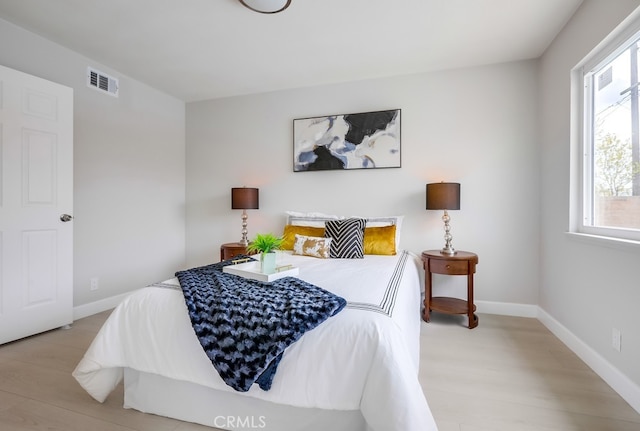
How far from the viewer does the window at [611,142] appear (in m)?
1.76

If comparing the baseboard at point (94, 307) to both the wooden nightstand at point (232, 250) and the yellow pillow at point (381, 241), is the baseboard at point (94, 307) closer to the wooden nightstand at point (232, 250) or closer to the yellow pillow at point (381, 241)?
the wooden nightstand at point (232, 250)

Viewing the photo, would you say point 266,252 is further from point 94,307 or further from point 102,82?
point 102,82

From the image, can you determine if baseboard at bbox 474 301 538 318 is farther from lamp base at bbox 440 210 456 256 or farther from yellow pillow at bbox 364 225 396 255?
yellow pillow at bbox 364 225 396 255

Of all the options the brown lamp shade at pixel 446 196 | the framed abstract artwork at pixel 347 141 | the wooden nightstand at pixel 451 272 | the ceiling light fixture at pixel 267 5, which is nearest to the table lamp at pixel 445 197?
the brown lamp shade at pixel 446 196

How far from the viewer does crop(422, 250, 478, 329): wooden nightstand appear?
271 cm

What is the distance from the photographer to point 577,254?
2225mm

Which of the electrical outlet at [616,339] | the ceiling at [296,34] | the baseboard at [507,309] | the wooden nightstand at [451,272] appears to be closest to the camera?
the electrical outlet at [616,339]

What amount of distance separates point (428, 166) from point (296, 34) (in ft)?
5.93

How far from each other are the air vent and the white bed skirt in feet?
9.35

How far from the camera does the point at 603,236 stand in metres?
1.97

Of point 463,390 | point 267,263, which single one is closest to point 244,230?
point 267,263

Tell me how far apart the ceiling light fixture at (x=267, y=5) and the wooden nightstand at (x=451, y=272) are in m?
2.35

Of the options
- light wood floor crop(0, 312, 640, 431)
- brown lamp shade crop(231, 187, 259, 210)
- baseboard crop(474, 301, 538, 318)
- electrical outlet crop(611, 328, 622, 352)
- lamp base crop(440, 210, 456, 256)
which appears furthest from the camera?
brown lamp shade crop(231, 187, 259, 210)

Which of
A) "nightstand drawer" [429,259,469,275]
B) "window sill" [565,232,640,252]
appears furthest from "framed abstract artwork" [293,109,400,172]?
"window sill" [565,232,640,252]
